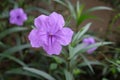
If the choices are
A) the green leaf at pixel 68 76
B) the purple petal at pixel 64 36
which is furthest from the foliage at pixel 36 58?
the purple petal at pixel 64 36

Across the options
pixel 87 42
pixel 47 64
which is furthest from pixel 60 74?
pixel 87 42

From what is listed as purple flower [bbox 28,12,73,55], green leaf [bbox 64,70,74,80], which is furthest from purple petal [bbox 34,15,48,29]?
green leaf [bbox 64,70,74,80]

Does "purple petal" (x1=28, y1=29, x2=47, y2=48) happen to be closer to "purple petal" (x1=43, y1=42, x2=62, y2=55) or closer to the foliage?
"purple petal" (x1=43, y1=42, x2=62, y2=55)

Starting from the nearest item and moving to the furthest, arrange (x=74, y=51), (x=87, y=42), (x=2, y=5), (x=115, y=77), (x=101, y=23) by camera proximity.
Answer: (x=74, y=51), (x=87, y=42), (x=115, y=77), (x=2, y=5), (x=101, y=23)

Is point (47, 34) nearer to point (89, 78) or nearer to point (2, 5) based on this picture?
point (89, 78)

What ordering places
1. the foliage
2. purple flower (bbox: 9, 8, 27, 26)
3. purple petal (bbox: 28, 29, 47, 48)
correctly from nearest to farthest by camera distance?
purple petal (bbox: 28, 29, 47, 48) < the foliage < purple flower (bbox: 9, 8, 27, 26)
